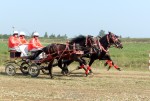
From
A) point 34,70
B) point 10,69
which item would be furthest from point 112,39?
point 10,69

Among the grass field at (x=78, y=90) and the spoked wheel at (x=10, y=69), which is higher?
the spoked wheel at (x=10, y=69)

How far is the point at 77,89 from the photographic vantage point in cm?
1319

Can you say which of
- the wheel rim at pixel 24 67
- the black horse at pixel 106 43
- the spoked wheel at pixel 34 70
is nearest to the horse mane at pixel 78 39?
the black horse at pixel 106 43

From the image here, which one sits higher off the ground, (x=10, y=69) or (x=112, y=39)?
(x=112, y=39)

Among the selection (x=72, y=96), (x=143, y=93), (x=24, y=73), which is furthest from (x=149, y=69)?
(x=72, y=96)

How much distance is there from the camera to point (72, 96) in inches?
461

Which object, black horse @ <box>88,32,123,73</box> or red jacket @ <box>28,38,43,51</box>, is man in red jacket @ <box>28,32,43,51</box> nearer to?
red jacket @ <box>28,38,43,51</box>

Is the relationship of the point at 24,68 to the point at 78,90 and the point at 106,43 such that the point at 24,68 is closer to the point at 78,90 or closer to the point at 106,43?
the point at 106,43

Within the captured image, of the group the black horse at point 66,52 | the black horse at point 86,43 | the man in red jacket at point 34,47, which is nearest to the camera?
the black horse at point 66,52

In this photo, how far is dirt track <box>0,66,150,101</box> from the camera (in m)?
11.4

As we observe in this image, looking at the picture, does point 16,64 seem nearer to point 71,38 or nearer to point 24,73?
point 24,73

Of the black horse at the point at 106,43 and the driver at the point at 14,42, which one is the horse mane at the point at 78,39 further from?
the driver at the point at 14,42

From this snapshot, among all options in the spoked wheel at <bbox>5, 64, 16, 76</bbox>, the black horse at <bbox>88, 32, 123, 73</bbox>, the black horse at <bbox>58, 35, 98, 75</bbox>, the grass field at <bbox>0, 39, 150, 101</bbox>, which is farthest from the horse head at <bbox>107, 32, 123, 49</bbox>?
the spoked wheel at <bbox>5, 64, 16, 76</bbox>

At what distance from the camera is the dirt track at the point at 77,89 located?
11438 mm
